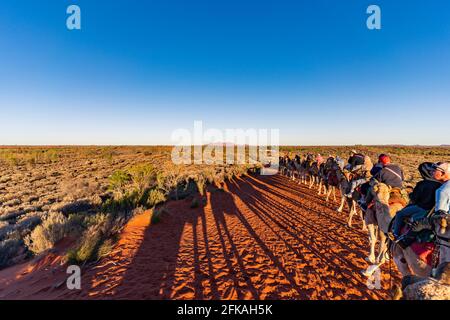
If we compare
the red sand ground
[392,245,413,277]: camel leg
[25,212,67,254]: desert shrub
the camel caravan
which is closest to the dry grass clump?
[25,212,67,254]: desert shrub

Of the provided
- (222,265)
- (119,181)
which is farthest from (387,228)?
(119,181)

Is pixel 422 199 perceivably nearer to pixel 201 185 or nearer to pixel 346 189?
pixel 346 189

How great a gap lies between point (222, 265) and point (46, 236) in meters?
5.56

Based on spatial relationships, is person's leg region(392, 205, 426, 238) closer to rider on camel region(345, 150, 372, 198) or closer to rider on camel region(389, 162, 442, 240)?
rider on camel region(389, 162, 442, 240)

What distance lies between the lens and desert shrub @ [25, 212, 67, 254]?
573cm

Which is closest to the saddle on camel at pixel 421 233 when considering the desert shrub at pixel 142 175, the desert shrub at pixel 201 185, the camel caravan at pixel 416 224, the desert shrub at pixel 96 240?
the camel caravan at pixel 416 224

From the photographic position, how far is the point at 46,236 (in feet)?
19.6

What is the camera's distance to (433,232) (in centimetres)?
267

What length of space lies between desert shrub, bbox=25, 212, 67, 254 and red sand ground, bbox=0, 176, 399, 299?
79 centimetres

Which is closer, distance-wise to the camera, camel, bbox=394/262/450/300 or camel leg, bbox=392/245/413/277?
camel, bbox=394/262/450/300

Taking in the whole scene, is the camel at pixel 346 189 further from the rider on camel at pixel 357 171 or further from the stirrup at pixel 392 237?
the stirrup at pixel 392 237

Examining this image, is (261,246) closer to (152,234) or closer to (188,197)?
(152,234)

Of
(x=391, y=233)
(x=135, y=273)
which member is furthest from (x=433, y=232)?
(x=135, y=273)

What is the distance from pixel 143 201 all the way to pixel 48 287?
6.59 metres
